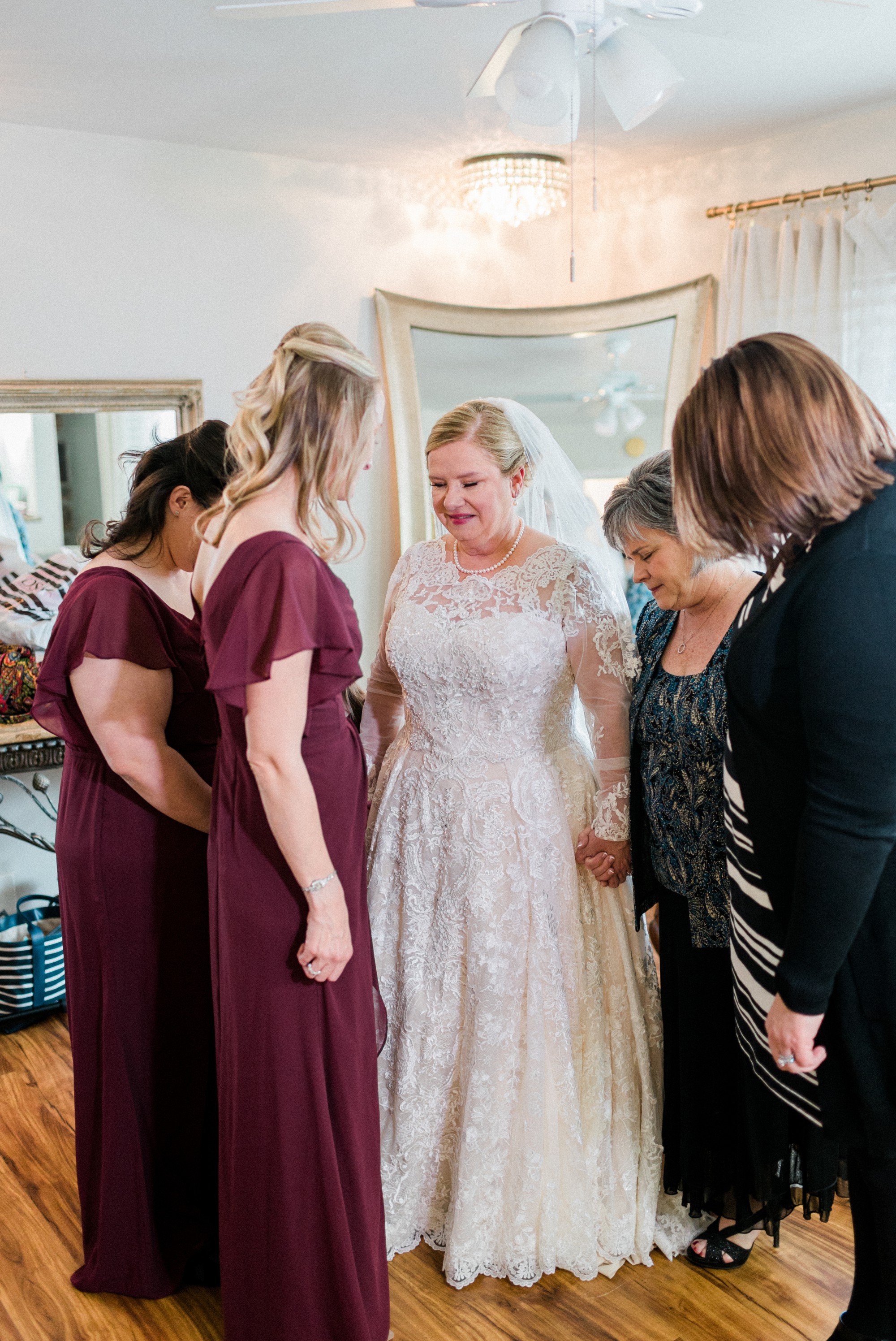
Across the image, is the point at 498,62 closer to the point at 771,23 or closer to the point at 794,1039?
the point at 771,23

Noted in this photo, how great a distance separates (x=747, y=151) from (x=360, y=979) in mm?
3223

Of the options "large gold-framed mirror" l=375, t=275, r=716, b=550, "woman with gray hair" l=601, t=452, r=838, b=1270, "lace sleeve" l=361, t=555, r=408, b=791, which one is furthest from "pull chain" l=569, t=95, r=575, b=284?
"woman with gray hair" l=601, t=452, r=838, b=1270

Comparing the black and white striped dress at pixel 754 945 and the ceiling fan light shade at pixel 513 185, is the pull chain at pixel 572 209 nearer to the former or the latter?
the ceiling fan light shade at pixel 513 185

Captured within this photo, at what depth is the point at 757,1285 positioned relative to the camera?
1.96 meters

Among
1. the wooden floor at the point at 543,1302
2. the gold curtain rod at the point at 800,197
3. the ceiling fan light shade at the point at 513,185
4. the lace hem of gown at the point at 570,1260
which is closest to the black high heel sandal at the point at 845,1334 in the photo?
the wooden floor at the point at 543,1302

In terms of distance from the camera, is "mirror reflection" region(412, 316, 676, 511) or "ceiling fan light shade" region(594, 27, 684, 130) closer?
"ceiling fan light shade" region(594, 27, 684, 130)

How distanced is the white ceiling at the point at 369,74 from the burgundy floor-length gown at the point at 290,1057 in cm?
172

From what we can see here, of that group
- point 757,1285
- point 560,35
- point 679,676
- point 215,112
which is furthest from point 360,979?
point 215,112

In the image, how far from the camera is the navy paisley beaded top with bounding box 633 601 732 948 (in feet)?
5.82

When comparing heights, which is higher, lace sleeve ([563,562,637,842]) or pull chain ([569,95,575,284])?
pull chain ([569,95,575,284])

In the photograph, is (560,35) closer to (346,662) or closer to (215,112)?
(346,662)

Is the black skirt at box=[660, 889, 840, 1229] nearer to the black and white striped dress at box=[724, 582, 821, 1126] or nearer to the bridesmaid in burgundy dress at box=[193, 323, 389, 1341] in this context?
the black and white striped dress at box=[724, 582, 821, 1126]

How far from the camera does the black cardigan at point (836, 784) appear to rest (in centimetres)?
125

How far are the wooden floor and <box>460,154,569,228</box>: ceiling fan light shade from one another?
307 cm
